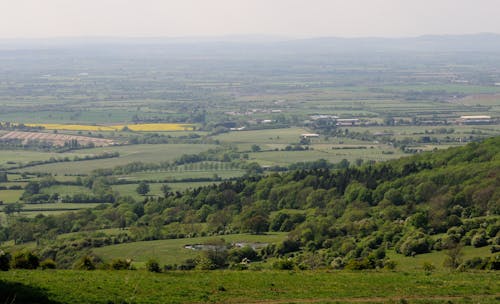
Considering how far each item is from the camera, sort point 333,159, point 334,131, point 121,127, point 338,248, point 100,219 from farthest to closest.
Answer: point 121,127 < point 334,131 < point 333,159 < point 100,219 < point 338,248

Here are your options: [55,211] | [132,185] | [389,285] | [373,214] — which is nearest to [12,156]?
[132,185]

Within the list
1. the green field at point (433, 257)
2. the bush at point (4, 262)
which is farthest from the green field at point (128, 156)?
the bush at point (4, 262)

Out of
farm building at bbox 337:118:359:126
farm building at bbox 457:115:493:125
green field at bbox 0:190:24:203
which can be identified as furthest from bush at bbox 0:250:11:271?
farm building at bbox 457:115:493:125

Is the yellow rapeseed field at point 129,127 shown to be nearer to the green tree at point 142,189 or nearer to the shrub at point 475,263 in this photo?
the green tree at point 142,189

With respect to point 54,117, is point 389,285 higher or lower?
higher

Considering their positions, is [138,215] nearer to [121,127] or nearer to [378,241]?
[378,241]

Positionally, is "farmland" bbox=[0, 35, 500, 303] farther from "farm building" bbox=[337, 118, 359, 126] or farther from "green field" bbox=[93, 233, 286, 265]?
"farm building" bbox=[337, 118, 359, 126]
